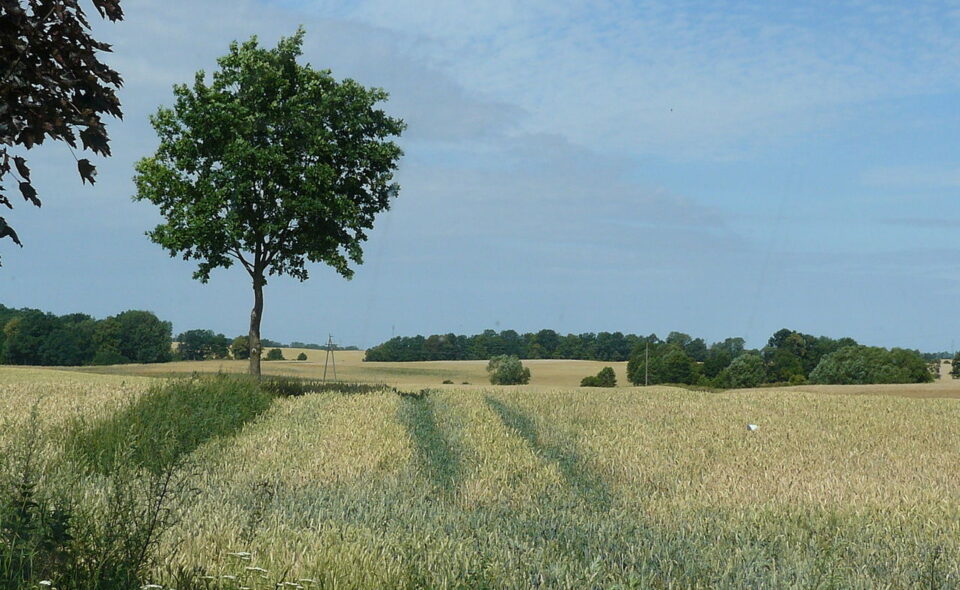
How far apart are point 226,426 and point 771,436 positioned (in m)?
11.0

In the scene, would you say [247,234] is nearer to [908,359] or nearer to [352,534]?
[352,534]

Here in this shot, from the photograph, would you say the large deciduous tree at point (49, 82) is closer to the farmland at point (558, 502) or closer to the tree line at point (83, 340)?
the farmland at point (558, 502)

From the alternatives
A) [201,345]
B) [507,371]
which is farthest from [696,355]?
[201,345]

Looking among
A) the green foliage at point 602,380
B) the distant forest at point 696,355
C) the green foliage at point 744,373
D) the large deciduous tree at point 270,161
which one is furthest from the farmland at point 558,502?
the green foliage at point 744,373

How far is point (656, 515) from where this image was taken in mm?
8859

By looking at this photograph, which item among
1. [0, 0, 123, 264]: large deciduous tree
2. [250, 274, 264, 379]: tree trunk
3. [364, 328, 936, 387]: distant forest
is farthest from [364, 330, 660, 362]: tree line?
[0, 0, 123, 264]: large deciduous tree

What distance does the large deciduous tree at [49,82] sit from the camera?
4.93m

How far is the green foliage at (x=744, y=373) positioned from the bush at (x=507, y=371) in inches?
996

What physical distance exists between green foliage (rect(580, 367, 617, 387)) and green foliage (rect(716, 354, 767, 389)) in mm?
17563

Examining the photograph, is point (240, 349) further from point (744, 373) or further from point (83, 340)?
point (744, 373)

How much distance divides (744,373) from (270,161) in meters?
75.3

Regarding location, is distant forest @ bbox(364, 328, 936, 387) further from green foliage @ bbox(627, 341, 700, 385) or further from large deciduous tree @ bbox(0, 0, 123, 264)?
large deciduous tree @ bbox(0, 0, 123, 264)

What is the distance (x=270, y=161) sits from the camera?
1029 inches

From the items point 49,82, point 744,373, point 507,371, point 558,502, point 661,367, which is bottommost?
point 558,502
